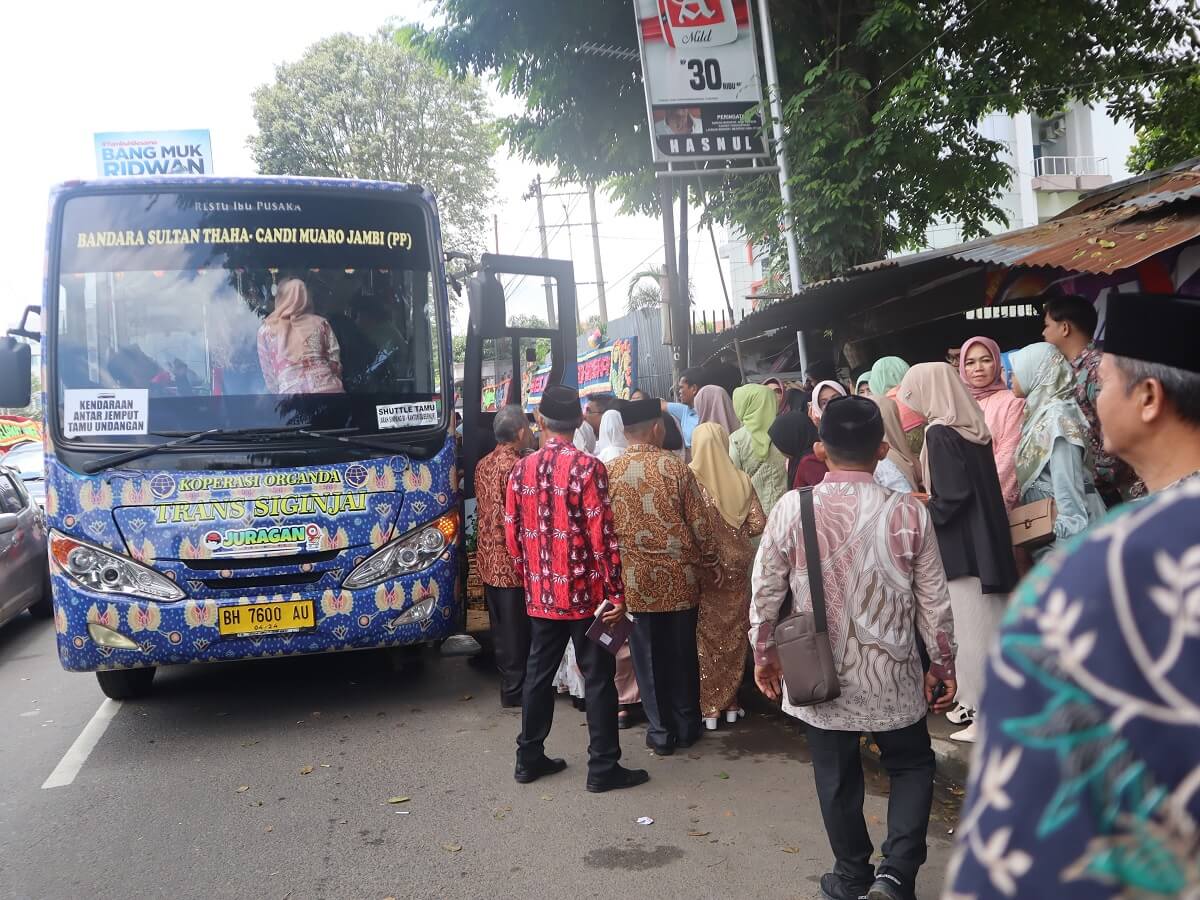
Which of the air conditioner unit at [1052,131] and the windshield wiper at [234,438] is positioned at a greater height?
the air conditioner unit at [1052,131]

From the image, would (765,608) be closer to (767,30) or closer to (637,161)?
(767,30)

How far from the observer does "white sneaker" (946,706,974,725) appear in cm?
506

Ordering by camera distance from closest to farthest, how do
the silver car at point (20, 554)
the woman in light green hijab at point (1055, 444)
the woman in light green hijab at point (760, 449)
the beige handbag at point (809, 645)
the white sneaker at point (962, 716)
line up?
the beige handbag at point (809, 645) → the woman in light green hijab at point (1055, 444) → the white sneaker at point (962, 716) → the woman in light green hijab at point (760, 449) → the silver car at point (20, 554)

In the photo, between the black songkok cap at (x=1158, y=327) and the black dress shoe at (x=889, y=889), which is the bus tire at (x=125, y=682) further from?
the black songkok cap at (x=1158, y=327)

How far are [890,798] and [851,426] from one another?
1210 mm

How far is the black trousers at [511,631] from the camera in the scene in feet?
19.2

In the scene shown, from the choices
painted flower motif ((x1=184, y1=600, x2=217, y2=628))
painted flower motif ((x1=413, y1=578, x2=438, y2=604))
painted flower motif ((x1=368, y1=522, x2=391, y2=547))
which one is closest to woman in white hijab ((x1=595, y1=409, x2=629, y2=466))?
painted flower motif ((x1=413, y1=578, x2=438, y2=604))

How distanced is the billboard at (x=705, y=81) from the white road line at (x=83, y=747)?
7.51 m

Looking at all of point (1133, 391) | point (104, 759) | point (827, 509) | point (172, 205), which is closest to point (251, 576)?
point (104, 759)

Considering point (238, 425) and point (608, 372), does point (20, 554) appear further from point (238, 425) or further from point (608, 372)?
point (608, 372)

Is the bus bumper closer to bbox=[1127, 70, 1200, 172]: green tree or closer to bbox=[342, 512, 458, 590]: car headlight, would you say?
bbox=[342, 512, 458, 590]: car headlight

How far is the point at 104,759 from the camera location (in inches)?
213

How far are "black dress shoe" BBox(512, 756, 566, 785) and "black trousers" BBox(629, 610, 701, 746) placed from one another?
59 centimetres

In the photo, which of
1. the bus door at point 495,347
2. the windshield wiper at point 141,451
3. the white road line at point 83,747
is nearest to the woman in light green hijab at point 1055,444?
the bus door at point 495,347
